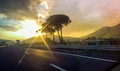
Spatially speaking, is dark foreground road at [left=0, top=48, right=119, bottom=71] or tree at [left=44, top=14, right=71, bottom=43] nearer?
dark foreground road at [left=0, top=48, right=119, bottom=71]

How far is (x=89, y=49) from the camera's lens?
3416cm

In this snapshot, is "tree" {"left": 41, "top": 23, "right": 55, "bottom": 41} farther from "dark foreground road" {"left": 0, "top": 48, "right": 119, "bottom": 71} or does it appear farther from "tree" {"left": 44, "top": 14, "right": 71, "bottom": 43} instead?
"dark foreground road" {"left": 0, "top": 48, "right": 119, "bottom": 71}

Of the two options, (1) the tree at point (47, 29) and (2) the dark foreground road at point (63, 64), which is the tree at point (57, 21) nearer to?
(1) the tree at point (47, 29)

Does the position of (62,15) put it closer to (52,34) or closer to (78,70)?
(52,34)

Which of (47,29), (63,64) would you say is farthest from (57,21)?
(63,64)

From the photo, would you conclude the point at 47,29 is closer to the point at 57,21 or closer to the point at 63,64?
the point at 57,21

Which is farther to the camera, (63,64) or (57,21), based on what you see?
(57,21)

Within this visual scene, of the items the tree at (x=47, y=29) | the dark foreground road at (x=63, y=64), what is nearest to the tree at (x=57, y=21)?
the tree at (x=47, y=29)

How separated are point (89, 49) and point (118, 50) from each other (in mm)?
9034

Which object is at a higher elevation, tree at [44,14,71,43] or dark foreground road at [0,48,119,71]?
tree at [44,14,71,43]

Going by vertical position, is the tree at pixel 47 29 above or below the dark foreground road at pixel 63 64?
above

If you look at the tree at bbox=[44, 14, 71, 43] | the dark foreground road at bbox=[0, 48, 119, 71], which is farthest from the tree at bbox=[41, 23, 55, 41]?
the dark foreground road at bbox=[0, 48, 119, 71]

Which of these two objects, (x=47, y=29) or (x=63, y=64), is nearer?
(x=63, y=64)

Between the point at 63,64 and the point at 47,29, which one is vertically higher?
the point at 47,29
